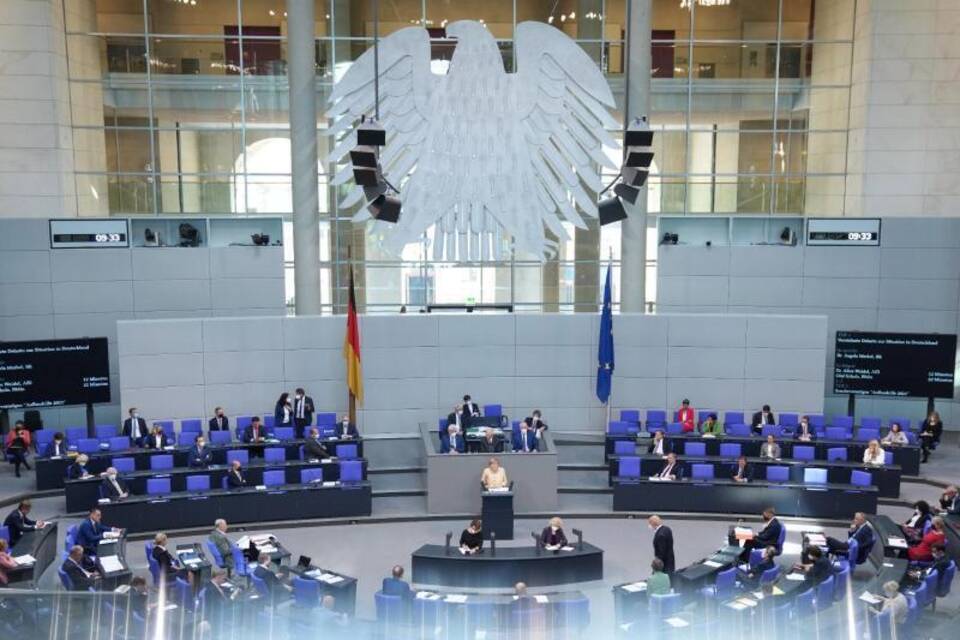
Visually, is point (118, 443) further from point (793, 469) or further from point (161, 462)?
point (793, 469)

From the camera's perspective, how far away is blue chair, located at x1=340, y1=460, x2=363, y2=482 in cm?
1520

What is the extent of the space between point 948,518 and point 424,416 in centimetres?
956

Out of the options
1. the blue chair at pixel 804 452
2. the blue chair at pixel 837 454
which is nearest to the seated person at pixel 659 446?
the blue chair at pixel 804 452

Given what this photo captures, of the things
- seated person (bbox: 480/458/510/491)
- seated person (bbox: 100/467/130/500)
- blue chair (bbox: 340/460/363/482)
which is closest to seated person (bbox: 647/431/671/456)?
seated person (bbox: 480/458/510/491)

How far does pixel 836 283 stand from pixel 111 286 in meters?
15.4

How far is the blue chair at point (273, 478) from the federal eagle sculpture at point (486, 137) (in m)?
5.80

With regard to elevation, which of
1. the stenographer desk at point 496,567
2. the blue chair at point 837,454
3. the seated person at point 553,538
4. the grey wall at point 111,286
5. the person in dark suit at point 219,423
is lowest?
the stenographer desk at point 496,567

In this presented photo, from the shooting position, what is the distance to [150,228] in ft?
67.1

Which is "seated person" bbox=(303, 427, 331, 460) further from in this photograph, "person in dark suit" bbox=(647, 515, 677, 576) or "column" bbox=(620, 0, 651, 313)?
"column" bbox=(620, 0, 651, 313)

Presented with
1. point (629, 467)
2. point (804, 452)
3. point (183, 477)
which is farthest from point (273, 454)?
point (804, 452)

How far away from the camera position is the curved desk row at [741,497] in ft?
48.5

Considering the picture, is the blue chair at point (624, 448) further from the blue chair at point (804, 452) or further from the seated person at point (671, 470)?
the blue chair at point (804, 452)

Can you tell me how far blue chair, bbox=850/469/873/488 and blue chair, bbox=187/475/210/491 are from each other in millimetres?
10270

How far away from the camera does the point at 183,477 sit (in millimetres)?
14758
